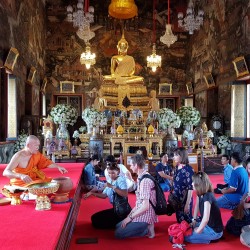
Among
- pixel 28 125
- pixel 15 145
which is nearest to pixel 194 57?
pixel 28 125

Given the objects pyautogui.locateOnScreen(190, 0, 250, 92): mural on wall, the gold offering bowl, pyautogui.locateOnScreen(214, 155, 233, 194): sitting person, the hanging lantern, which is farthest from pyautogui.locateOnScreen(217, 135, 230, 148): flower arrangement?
the gold offering bowl

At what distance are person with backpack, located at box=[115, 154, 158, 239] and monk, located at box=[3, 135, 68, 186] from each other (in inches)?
41.4

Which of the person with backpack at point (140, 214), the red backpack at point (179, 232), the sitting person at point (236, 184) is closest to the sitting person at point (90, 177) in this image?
the person with backpack at point (140, 214)

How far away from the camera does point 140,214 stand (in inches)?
145

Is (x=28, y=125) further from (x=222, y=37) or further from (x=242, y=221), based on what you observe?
(x=242, y=221)

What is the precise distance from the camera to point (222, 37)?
11.9 m

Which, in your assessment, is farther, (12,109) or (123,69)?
(123,69)

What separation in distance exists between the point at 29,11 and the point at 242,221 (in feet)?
36.8

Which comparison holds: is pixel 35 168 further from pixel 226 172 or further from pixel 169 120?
pixel 169 120

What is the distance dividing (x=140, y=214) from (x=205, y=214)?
0.73 m

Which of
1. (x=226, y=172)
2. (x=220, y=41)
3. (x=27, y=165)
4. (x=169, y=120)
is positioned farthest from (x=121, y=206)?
(x=220, y=41)

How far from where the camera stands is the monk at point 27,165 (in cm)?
349

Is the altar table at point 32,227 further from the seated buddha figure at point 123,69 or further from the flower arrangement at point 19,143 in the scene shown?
the seated buddha figure at point 123,69

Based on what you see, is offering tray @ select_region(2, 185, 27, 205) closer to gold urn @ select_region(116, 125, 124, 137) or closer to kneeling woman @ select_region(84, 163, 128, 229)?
kneeling woman @ select_region(84, 163, 128, 229)
